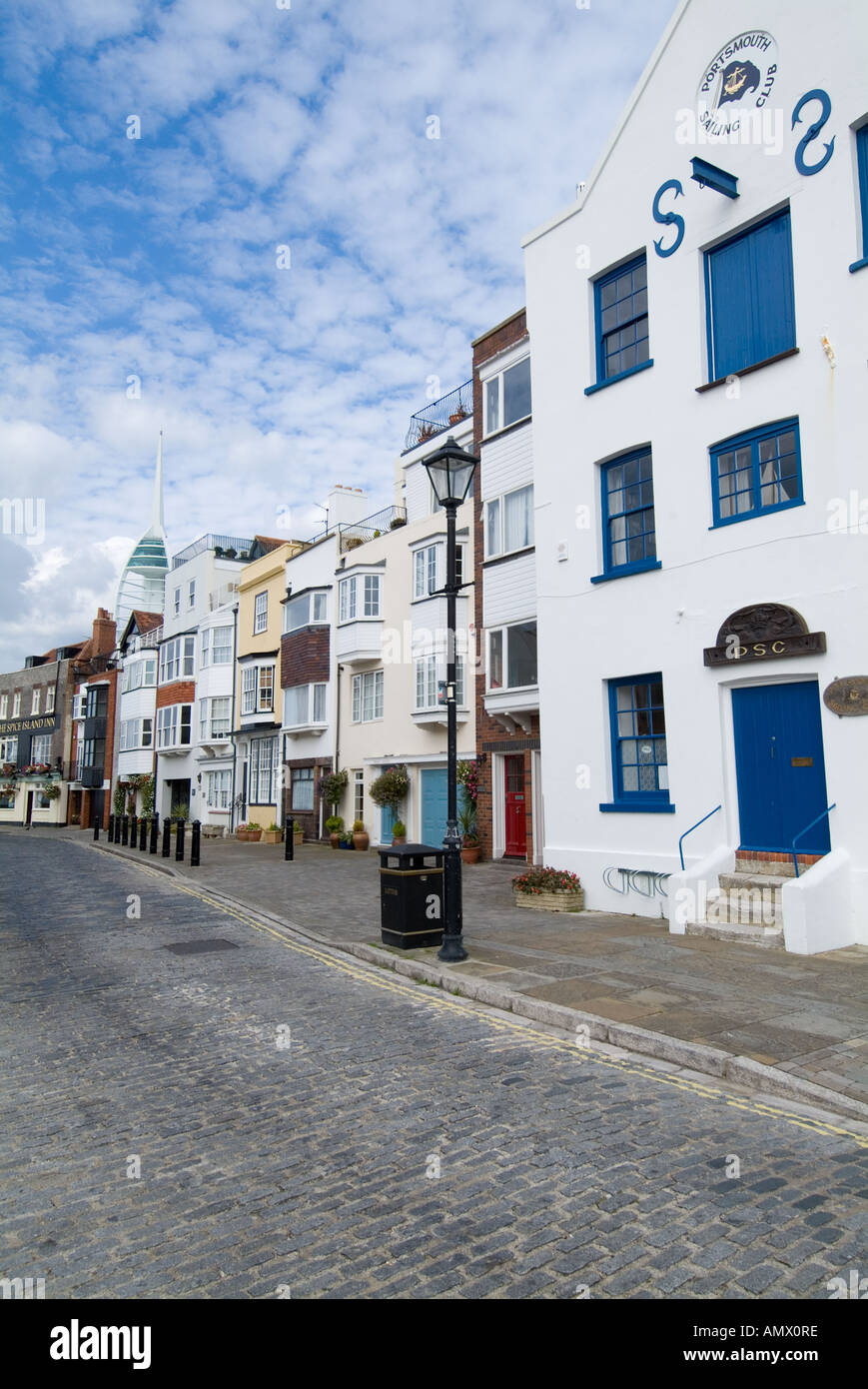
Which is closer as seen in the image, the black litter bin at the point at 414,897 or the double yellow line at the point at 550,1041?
the double yellow line at the point at 550,1041

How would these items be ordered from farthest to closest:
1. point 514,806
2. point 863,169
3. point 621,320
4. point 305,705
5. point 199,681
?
1. point 199,681
2. point 305,705
3. point 514,806
4. point 621,320
5. point 863,169

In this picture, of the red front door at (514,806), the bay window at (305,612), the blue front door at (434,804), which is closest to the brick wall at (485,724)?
the red front door at (514,806)

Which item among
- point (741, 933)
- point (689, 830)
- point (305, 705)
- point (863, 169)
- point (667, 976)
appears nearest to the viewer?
point (667, 976)

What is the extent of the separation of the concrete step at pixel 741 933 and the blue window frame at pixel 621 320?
781cm

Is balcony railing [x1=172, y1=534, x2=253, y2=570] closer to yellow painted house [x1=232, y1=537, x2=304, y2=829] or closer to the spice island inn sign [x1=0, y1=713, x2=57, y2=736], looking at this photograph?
yellow painted house [x1=232, y1=537, x2=304, y2=829]

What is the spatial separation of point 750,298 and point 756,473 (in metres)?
2.36

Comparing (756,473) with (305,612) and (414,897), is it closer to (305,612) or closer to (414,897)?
(414,897)

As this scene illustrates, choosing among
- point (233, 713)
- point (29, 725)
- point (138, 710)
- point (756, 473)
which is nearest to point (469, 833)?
point (756, 473)

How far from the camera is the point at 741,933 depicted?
32.8ft

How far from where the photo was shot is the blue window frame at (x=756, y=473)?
10852 millimetres

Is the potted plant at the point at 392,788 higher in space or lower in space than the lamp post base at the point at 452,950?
higher

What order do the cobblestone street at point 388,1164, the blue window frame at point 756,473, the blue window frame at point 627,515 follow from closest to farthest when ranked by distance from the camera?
the cobblestone street at point 388,1164 → the blue window frame at point 756,473 → the blue window frame at point 627,515

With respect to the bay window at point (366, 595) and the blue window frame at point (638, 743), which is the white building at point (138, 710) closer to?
the bay window at point (366, 595)

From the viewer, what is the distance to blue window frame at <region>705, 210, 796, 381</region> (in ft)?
36.6
